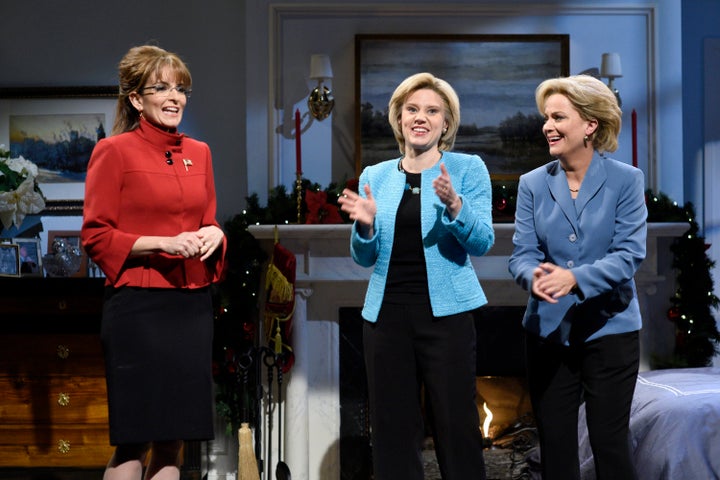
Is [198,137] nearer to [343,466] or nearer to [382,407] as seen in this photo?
[343,466]

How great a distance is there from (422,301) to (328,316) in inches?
81.5

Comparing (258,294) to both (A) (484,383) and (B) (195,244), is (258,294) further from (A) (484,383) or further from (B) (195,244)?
(B) (195,244)

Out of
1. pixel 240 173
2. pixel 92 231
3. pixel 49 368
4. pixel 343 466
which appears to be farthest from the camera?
pixel 240 173

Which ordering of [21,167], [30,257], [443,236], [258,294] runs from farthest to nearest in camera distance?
[258,294] < [30,257] < [21,167] < [443,236]

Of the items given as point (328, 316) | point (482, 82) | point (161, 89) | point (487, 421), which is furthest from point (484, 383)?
point (161, 89)

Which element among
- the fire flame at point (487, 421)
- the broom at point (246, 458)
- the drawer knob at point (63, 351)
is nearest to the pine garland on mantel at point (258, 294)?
the drawer knob at point (63, 351)

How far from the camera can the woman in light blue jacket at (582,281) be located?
2531mm

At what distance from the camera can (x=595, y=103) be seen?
2.64m

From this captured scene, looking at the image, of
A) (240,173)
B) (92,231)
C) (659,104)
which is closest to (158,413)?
(92,231)

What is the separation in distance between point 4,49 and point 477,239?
3.48m

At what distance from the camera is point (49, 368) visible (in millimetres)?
4180

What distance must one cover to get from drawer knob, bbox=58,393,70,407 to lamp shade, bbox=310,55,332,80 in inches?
72.1

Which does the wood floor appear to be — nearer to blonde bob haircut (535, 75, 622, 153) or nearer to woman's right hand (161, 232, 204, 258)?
woman's right hand (161, 232, 204, 258)

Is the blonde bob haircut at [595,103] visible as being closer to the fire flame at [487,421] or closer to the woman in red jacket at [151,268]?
the woman in red jacket at [151,268]
